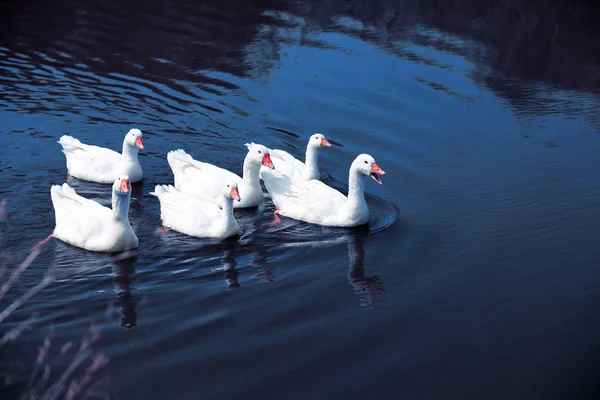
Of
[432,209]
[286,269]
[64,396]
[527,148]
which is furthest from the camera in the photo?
[527,148]

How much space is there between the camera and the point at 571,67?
19.4 meters

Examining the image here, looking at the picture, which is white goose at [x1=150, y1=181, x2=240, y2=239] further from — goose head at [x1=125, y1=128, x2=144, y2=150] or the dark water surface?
goose head at [x1=125, y1=128, x2=144, y2=150]

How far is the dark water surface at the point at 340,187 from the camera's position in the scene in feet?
30.5

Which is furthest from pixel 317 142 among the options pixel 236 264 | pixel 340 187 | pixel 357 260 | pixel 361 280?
pixel 361 280

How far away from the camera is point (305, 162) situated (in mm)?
14516

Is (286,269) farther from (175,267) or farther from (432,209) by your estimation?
(432,209)

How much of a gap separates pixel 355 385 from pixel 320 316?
4.56ft

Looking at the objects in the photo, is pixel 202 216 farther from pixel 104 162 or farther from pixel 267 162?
pixel 104 162

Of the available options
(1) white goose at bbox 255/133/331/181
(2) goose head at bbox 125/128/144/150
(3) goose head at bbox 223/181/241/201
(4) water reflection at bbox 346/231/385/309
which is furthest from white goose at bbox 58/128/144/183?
(4) water reflection at bbox 346/231/385/309

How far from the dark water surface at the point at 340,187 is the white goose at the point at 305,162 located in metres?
0.62

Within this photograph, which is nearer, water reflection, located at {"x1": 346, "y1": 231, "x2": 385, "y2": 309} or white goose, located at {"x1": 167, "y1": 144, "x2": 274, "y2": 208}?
water reflection, located at {"x1": 346, "y1": 231, "x2": 385, "y2": 309}

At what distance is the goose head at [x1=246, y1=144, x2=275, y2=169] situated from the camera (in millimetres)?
13266

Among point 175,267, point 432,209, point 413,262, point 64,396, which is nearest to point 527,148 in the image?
point 432,209

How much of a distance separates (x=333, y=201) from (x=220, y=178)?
1.78 meters
